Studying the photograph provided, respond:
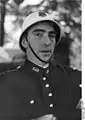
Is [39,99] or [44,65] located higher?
[44,65]

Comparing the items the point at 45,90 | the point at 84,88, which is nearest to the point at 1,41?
the point at 45,90

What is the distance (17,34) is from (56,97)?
36cm

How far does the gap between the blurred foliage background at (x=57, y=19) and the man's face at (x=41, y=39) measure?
17cm

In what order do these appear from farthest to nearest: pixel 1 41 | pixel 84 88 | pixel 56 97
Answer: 1. pixel 1 41
2. pixel 56 97
3. pixel 84 88

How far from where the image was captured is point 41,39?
34.9 inches

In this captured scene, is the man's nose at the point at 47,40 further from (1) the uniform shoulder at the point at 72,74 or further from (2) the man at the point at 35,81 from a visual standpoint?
(1) the uniform shoulder at the point at 72,74

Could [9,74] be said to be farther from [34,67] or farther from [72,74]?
[72,74]

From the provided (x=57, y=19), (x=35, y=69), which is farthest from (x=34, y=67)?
(x=57, y=19)

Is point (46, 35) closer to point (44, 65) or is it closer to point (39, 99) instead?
point (44, 65)

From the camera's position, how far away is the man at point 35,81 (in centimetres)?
89

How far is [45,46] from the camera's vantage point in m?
0.88

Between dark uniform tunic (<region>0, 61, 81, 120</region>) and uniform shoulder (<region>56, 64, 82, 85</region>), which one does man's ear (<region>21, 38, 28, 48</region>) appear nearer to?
dark uniform tunic (<region>0, 61, 81, 120</region>)

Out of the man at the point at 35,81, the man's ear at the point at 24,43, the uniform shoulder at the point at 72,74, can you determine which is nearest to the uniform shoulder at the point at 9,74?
the man at the point at 35,81

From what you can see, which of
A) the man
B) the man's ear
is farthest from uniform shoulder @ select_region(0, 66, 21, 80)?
the man's ear
